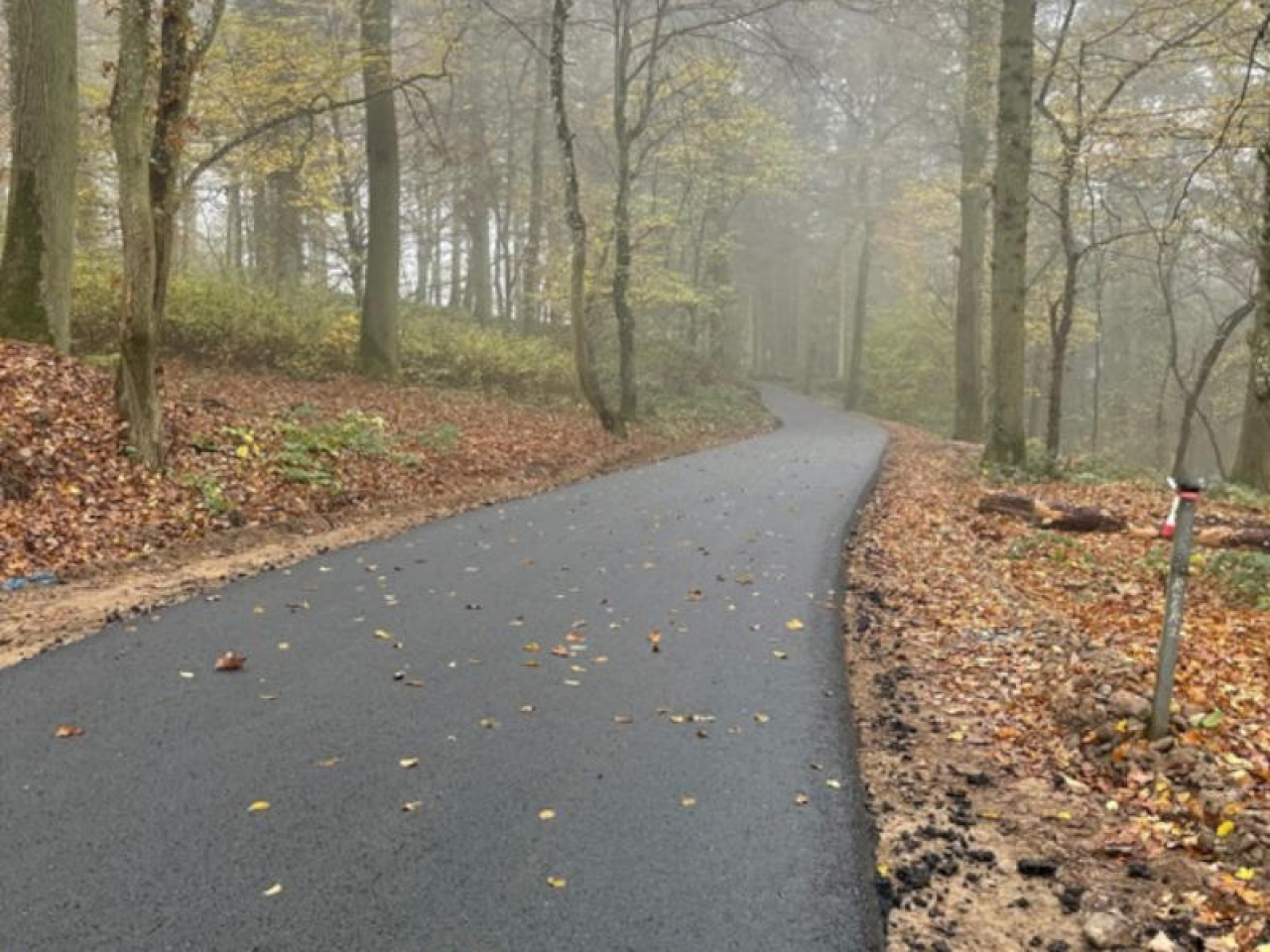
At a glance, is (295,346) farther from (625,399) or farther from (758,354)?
(758,354)

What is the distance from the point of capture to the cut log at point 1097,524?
862 cm

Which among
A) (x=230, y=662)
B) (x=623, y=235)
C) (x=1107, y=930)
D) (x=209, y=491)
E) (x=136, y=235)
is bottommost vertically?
(x=1107, y=930)

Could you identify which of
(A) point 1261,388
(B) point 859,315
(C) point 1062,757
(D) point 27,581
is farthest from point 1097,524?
(B) point 859,315

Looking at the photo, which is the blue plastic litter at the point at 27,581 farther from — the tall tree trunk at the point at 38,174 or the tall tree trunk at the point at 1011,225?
the tall tree trunk at the point at 1011,225

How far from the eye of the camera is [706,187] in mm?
29312

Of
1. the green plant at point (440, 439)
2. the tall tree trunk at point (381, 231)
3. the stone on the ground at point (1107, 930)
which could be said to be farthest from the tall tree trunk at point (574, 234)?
the stone on the ground at point (1107, 930)

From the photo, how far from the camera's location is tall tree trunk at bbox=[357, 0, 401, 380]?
16.6 meters

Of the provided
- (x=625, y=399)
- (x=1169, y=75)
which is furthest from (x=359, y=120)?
(x=1169, y=75)

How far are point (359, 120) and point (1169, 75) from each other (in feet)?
59.8

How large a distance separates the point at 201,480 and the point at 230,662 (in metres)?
4.38

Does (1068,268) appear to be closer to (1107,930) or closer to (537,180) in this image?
(537,180)

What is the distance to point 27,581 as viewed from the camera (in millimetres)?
6484

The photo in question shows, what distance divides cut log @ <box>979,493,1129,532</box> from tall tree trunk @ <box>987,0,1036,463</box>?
11.0 ft

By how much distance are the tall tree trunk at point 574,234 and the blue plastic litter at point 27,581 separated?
427 inches
